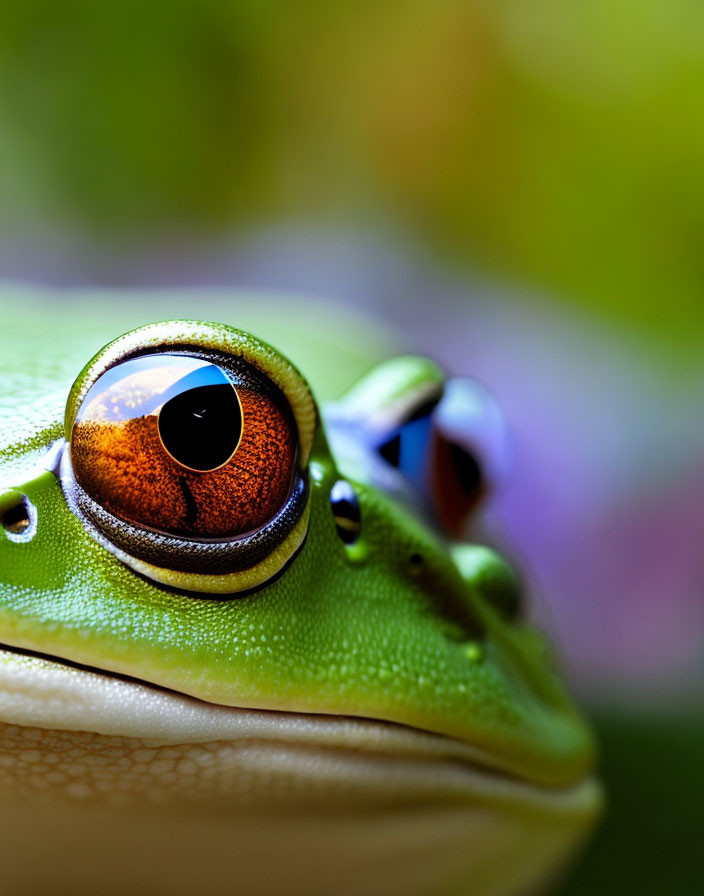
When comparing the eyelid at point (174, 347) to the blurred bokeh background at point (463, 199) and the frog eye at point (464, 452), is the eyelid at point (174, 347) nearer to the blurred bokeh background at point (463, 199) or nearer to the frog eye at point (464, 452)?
the frog eye at point (464, 452)

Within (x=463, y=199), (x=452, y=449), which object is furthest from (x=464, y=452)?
(x=463, y=199)

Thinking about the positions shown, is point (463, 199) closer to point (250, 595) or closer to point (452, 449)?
point (452, 449)

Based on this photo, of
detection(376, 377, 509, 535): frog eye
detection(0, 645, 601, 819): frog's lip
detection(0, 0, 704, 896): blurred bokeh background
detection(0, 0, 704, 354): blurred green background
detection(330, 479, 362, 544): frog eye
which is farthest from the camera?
detection(0, 0, 704, 354): blurred green background

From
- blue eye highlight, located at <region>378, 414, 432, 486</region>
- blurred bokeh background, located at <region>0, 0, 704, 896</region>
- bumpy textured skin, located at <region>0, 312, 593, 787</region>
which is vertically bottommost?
bumpy textured skin, located at <region>0, 312, 593, 787</region>

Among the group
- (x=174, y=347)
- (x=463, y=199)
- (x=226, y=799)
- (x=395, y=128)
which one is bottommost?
(x=226, y=799)

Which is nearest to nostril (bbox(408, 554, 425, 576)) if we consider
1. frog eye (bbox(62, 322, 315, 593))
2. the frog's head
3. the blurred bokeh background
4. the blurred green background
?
the frog's head

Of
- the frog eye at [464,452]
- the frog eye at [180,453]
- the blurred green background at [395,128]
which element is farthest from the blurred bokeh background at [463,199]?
the frog eye at [180,453]

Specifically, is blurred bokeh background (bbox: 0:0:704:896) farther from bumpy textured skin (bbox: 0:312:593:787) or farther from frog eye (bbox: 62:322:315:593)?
frog eye (bbox: 62:322:315:593)
